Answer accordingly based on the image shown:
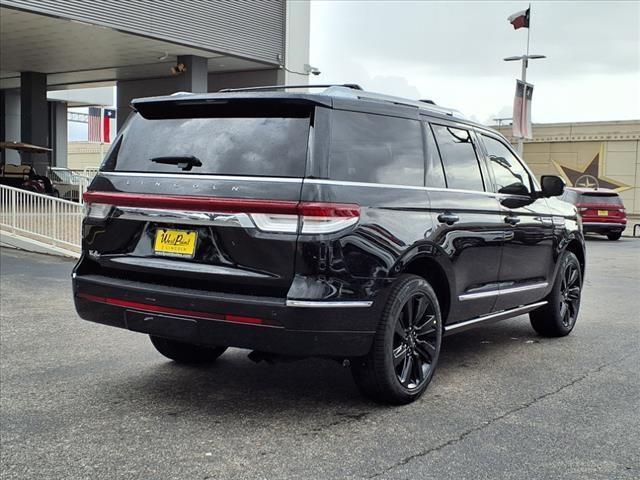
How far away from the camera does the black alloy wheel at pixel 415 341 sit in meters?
4.38

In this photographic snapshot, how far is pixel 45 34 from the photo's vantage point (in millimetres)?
20766

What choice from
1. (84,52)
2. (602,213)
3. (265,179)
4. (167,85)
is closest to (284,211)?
(265,179)

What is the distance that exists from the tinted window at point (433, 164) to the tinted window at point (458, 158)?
7 cm

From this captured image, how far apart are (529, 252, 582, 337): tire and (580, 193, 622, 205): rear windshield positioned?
15865 millimetres

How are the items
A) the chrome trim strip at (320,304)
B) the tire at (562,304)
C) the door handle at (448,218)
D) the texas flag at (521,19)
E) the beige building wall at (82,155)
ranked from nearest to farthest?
1. the chrome trim strip at (320,304)
2. the door handle at (448,218)
3. the tire at (562,304)
4. the texas flag at (521,19)
5. the beige building wall at (82,155)

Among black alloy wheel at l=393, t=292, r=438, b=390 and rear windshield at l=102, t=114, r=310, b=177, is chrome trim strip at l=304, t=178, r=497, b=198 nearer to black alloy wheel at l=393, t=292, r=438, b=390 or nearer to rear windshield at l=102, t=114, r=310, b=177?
rear windshield at l=102, t=114, r=310, b=177

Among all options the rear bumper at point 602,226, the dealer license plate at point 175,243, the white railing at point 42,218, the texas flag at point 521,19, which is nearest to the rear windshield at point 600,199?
the rear bumper at point 602,226

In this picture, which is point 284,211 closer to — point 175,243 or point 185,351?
point 175,243

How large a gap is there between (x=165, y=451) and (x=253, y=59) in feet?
64.4

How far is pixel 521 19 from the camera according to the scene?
24797 mm

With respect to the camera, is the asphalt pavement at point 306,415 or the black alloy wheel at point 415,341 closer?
the asphalt pavement at point 306,415

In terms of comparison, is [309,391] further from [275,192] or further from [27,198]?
[27,198]

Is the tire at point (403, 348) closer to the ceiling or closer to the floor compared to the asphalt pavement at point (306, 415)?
closer to the ceiling

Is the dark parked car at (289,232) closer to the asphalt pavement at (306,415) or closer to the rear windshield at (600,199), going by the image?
the asphalt pavement at (306,415)
